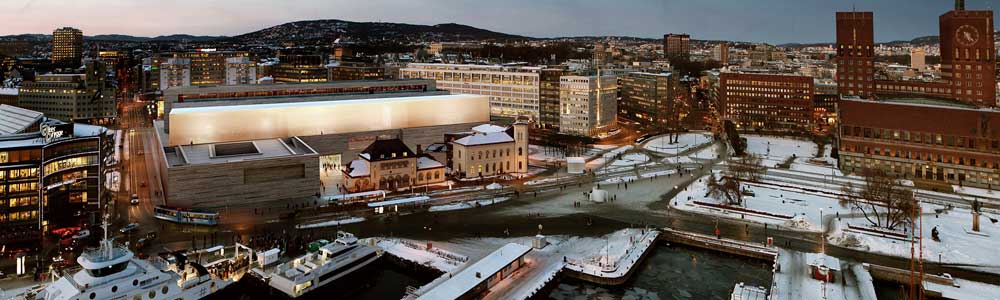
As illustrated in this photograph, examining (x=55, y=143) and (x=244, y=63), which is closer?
(x=55, y=143)

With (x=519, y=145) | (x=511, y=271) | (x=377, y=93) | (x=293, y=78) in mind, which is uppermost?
(x=293, y=78)

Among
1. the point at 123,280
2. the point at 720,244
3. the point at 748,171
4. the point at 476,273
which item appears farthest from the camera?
the point at 748,171

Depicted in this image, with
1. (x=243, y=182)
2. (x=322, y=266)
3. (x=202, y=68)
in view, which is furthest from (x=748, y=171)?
(x=202, y=68)

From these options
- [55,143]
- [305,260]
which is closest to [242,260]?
[305,260]

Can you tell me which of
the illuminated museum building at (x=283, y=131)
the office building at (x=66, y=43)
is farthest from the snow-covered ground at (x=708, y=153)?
the office building at (x=66, y=43)

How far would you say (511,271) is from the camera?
1206 inches

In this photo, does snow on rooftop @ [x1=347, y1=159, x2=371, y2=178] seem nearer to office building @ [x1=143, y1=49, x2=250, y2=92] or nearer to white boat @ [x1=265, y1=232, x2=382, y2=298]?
white boat @ [x1=265, y1=232, x2=382, y2=298]

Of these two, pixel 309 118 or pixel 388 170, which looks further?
pixel 309 118

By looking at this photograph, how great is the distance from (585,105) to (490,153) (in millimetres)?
28793

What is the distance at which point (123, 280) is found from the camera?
81.4 feet

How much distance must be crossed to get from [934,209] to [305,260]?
4024cm

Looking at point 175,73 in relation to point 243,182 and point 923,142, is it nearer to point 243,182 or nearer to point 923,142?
point 243,182

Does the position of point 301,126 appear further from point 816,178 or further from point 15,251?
point 816,178

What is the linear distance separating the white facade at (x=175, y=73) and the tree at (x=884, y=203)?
123 m
